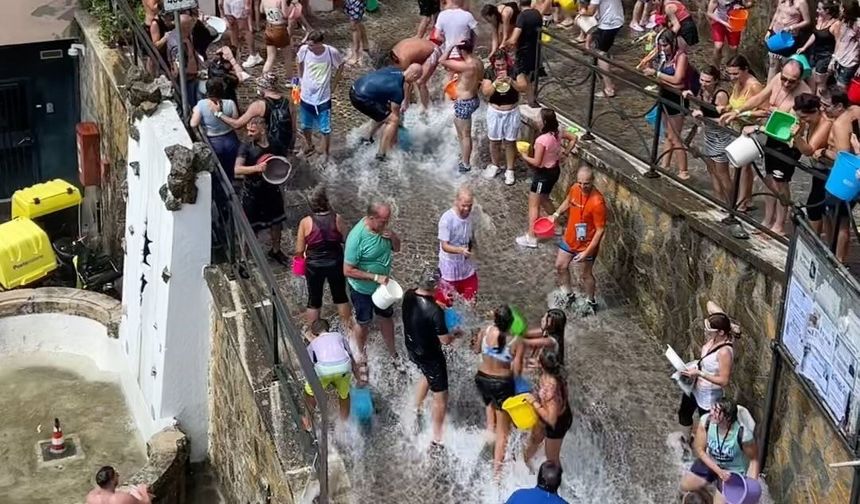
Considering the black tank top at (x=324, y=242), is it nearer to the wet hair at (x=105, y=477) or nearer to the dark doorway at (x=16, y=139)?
the wet hair at (x=105, y=477)

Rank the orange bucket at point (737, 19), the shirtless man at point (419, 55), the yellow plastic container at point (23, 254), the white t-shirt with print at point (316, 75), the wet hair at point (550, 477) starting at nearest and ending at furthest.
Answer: the wet hair at point (550, 477), the white t-shirt with print at point (316, 75), the shirtless man at point (419, 55), the yellow plastic container at point (23, 254), the orange bucket at point (737, 19)

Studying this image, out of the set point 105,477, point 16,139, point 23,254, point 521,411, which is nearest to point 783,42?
point 521,411

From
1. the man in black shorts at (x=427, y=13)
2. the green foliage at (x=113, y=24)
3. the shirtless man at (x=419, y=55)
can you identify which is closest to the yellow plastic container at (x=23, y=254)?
the green foliage at (x=113, y=24)

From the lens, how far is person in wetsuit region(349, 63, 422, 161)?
44.0ft

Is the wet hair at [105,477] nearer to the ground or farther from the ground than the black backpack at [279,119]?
nearer to the ground

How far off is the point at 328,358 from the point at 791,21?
6.86 meters

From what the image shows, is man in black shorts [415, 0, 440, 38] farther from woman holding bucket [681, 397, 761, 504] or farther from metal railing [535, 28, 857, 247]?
woman holding bucket [681, 397, 761, 504]

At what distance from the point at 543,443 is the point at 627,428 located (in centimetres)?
92

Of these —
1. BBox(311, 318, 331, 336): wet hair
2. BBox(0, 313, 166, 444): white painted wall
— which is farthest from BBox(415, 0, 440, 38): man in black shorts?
BBox(311, 318, 331, 336): wet hair

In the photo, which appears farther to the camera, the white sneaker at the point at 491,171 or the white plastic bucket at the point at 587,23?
the white plastic bucket at the point at 587,23

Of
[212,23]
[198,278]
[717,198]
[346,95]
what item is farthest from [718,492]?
[212,23]

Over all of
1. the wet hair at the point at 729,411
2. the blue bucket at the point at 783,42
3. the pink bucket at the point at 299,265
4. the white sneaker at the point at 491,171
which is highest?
the blue bucket at the point at 783,42

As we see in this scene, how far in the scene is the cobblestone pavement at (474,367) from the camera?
10.0m

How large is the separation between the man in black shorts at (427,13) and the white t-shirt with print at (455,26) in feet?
5.58
